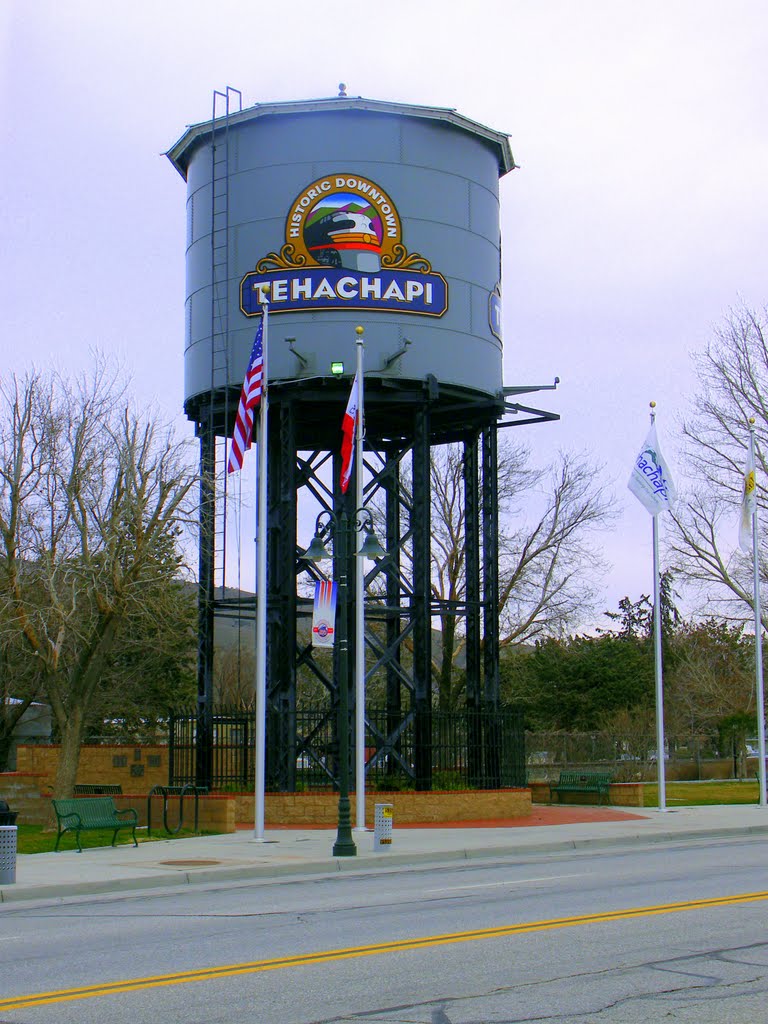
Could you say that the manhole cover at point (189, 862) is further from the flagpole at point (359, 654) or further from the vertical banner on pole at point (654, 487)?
the vertical banner on pole at point (654, 487)

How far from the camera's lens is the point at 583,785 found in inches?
1399

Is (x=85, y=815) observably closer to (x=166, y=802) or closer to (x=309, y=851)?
(x=166, y=802)

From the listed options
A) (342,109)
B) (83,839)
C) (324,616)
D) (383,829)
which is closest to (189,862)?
(383,829)

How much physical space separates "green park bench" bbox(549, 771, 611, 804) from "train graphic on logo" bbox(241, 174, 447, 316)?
1302 centimetres

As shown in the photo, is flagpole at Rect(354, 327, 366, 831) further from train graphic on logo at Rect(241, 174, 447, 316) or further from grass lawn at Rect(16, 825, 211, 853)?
train graphic on logo at Rect(241, 174, 447, 316)

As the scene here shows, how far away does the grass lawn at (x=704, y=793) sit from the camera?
34.9m

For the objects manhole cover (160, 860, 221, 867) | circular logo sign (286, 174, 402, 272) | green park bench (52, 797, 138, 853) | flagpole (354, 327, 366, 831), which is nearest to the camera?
manhole cover (160, 860, 221, 867)

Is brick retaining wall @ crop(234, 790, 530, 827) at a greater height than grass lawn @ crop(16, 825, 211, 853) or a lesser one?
greater

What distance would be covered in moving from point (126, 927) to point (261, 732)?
34.4 ft

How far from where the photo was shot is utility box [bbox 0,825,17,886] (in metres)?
16.9

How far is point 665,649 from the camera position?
72.9 m

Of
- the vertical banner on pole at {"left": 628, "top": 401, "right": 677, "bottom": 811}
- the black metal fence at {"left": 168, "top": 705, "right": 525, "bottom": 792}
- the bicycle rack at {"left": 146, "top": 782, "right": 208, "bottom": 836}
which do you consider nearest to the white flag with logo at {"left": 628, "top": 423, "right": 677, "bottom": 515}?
the vertical banner on pole at {"left": 628, "top": 401, "right": 677, "bottom": 811}

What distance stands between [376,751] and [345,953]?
58.0 ft

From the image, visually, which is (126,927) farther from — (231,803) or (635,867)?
(231,803)
